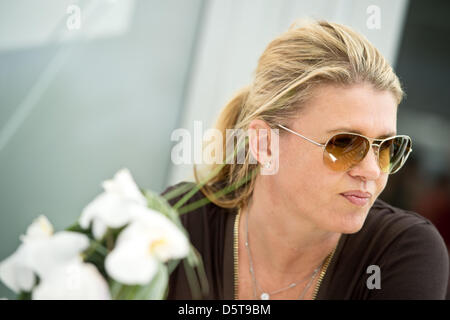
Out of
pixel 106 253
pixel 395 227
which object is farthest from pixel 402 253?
pixel 106 253

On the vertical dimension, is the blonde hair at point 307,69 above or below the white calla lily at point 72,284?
above

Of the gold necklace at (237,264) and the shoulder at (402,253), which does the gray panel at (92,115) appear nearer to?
the gold necklace at (237,264)

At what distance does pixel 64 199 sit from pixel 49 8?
0.65m

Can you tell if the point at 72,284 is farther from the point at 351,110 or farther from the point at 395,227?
the point at 395,227

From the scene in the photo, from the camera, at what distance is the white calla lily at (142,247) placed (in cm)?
52

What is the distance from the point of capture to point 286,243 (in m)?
1.16

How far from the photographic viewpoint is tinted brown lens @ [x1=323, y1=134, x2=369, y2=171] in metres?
0.96

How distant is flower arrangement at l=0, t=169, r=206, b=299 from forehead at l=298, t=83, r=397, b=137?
20.5 inches

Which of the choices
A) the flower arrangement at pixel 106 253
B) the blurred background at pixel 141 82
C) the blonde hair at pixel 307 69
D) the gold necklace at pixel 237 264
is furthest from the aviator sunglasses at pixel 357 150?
the blurred background at pixel 141 82

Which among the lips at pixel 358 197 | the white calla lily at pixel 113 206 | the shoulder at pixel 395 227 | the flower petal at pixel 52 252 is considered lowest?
the shoulder at pixel 395 227

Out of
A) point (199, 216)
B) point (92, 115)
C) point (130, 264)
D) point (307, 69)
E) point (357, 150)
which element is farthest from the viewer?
point (92, 115)

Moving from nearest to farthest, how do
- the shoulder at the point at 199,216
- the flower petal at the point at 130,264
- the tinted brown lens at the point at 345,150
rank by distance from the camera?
the flower petal at the point at 130,264 < the tinted brown lens at the point at 345,150 < the shoulder at the point at 199,216

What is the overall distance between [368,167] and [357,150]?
38 mm

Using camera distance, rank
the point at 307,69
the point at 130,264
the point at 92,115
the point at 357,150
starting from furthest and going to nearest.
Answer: the point at 92,115
the point at 307,69
the point at 357,150
the point at 130,264
